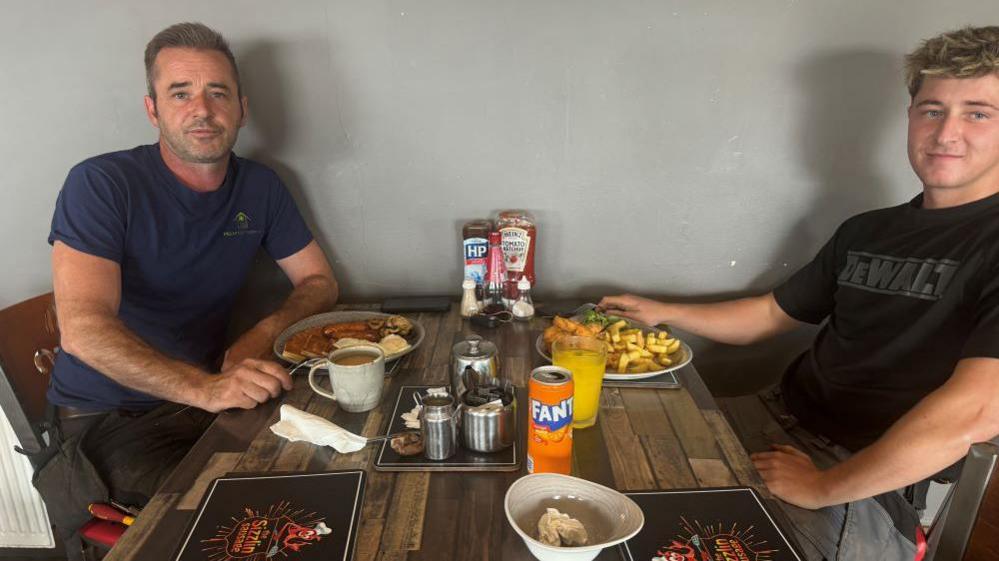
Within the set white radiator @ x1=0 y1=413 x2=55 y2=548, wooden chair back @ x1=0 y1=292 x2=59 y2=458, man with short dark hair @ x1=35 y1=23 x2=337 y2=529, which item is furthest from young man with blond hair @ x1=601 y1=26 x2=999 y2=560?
white radiator @ x1=0 y1=413 x2=55 y2=548

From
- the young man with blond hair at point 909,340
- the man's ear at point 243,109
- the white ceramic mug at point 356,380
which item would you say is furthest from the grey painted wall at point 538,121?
the white ceramic mug at point 356,380

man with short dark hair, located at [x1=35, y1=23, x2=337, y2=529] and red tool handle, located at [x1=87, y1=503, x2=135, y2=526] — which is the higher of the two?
man with short dark hair, located at [x1=35, y1=23, x2=337, y2=529]

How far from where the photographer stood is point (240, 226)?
1.51 m

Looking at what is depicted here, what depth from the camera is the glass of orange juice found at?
3.17ft

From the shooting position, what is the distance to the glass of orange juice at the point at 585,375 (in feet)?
3.17

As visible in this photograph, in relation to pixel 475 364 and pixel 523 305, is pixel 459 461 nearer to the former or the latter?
pixel 475 364

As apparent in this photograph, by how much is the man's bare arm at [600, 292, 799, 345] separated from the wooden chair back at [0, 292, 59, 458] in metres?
1.33

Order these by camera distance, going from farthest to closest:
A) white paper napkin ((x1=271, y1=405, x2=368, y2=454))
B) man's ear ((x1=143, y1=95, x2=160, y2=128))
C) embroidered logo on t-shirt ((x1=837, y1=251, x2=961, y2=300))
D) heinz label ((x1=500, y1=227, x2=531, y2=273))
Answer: heinz label ((x1=500, y1=227, x2=531, y2=273)) < man's ear ((x1=143, y1=95, x2=160, y2=128)) < embroidered logo on t-shirt ((x1=837, y1=251, x2=961, y2=300)) < white paper napkin ((x1=271, y1=405, x2=368, y2=454))

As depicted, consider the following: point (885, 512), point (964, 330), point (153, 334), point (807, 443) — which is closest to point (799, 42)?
point (964, 330)

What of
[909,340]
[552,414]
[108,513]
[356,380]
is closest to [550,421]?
[552,414]

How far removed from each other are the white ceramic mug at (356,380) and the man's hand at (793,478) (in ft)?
2.41

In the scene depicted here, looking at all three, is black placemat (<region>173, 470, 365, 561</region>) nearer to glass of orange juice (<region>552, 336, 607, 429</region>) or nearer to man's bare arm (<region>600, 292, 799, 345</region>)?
glass of orange juice (<region>552, 336, 607, 429</region>)

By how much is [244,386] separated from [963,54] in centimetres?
151

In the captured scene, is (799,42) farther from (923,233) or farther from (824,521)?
(824,521)
